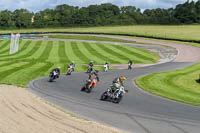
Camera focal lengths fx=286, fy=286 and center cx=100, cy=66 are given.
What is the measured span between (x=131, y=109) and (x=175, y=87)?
333 inches

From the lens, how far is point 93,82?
23562 millimetres

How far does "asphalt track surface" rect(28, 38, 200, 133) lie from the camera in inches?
580

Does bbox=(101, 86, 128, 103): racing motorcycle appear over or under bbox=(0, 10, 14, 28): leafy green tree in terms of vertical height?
under

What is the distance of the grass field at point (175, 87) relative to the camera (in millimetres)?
21519

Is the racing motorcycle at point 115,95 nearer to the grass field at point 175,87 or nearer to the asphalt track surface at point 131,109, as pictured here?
the asphalt track surface at point 131,109

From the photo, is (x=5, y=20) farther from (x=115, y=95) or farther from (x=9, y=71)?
(x=115, y=95)

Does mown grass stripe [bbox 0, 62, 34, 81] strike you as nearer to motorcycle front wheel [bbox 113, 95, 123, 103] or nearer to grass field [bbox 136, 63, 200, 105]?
motorcycle front wheel [bbox 113, 95, 123, 103]

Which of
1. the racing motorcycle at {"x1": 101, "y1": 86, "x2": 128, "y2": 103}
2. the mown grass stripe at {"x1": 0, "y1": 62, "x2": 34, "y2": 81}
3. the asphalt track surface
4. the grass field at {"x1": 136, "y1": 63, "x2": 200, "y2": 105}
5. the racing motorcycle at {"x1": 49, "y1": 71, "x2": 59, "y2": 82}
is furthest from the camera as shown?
the mown grass stripe at {"x1": 0, "y1": 62, "x2": 34, "y2": 81}

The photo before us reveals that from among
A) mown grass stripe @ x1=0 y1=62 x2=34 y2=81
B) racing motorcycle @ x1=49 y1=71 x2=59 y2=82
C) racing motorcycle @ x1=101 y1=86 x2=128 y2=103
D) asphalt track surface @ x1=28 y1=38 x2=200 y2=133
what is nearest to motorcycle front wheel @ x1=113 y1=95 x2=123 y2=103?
racing motorcycle @ x1=101 y1=86 x2=128 y2=103

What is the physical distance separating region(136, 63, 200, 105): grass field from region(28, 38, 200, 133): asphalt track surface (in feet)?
3.42

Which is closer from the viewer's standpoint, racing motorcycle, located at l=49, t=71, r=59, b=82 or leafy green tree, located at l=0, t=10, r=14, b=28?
racing motorcycle, located at l=49, t=71, r=59, b=82

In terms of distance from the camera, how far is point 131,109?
59.2 feet

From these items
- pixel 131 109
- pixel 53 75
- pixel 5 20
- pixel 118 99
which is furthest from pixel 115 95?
pixel 5 20

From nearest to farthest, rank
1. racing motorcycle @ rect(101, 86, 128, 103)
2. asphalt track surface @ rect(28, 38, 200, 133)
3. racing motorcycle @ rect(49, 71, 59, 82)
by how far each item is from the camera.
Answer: asphalt track surface @ rect(28, 38, 200, 133)
racing motorcycle @ rect(101, 86, 128, 103)
racing motorcycle @ rect(49, 71, 59, 82)
